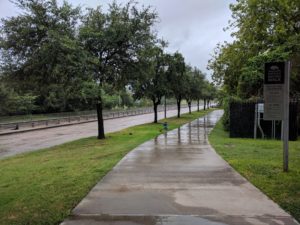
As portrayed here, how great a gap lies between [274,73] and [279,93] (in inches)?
19.9

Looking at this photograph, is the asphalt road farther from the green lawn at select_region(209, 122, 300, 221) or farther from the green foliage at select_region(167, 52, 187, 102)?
the green lawn at select_region(209, 122, 300, 221)

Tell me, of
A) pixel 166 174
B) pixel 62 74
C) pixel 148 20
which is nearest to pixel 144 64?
pixel 148 20

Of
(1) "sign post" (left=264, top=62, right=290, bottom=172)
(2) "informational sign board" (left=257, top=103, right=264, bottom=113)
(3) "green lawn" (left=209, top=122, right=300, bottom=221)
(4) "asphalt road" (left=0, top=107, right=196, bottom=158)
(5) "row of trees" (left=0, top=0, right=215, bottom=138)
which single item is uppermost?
(5) "row of trees" (left=0, top=0, right=215, bottom=138)

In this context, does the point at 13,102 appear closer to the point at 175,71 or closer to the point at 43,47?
the point at 175,71

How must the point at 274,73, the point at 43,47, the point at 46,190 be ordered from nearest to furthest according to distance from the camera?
1. the point at 46,190
2. the point at 274,73
3. the point at 43,47

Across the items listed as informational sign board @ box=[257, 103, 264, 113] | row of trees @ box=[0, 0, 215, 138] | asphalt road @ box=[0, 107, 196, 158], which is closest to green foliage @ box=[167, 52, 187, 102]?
asphalt road @ box=[0, 107, 196, 158]

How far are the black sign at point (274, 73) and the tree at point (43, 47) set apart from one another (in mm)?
11569

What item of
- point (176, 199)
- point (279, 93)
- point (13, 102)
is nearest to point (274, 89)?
point (279, 93)

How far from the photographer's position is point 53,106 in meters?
62.9

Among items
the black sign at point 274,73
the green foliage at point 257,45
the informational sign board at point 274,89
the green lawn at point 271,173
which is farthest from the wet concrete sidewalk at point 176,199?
the green foliage at point 257,45

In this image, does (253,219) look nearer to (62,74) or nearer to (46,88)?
(62,74)

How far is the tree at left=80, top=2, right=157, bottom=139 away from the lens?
20734mm

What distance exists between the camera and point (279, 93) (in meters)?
9.35

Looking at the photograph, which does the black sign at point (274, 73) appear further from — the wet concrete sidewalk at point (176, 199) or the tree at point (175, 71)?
the tree at point (175, 71)
